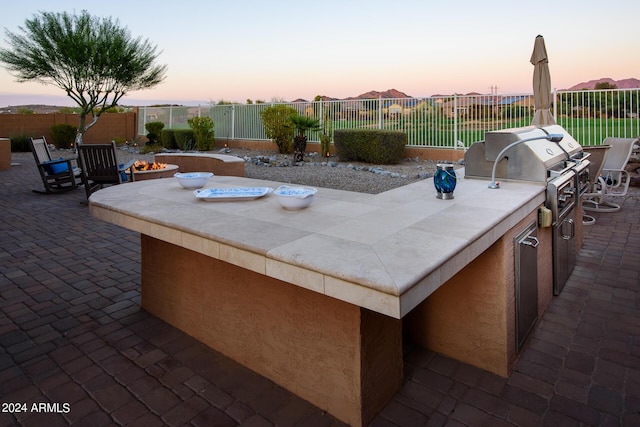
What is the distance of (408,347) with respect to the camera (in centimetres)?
A: 255

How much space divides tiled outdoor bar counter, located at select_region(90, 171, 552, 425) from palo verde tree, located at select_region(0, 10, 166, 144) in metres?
16.0

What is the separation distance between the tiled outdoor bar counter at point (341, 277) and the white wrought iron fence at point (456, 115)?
5306 millimetres

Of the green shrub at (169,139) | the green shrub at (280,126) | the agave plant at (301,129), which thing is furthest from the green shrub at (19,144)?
the agave plant at (301,129)

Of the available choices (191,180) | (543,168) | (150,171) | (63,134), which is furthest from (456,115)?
(63,134)

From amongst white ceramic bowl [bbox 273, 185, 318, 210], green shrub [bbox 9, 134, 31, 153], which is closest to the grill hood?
white ceramic bowl [bbox 273, 185, 318, 210]

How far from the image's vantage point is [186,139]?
632 inches

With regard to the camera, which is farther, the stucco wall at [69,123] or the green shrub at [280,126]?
the stucco wall at [69,123]

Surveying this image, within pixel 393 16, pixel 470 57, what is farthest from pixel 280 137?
pixel 470 57

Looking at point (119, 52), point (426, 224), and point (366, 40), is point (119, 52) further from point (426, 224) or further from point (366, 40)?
point (426, 224)

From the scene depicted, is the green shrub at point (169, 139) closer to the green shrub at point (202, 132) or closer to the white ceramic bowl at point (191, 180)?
the green shrub at point (202, 132)

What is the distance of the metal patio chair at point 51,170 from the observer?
25.6 feet

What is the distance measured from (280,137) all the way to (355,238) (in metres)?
12.7

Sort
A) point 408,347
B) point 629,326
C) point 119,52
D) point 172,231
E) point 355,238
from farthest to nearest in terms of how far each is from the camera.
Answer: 1. point 119,52
2. point 629,326
3. point 408,347
4. point 172,231
5. point 355,238

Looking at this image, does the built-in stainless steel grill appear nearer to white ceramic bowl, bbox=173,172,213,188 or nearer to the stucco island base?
the stucco island base
